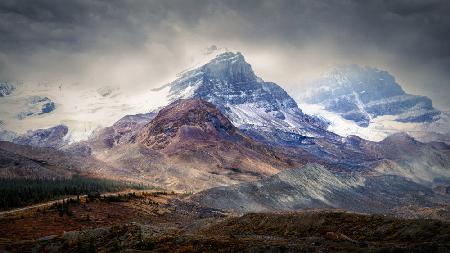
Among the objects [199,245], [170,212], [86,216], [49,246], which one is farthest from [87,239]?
[170,212]

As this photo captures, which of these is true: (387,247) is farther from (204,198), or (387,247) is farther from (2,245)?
(204,198)

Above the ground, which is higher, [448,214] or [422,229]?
[422,229]

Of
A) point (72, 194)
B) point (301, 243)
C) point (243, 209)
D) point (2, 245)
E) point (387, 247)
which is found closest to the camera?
point (387, 247)

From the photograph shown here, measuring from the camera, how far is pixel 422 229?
43781 mm

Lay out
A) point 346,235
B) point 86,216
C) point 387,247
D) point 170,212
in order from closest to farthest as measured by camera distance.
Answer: point 387,247
point 346,235
point 86,216
point 170,212

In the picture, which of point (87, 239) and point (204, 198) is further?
point (204, 198)

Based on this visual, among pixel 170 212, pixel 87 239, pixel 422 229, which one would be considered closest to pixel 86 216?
pixel 170 212

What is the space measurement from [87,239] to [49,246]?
5330 mm

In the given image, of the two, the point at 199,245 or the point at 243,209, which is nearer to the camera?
the point at 199,245

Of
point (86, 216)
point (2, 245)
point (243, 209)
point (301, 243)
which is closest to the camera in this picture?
point (301, 243)

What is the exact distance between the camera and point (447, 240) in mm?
39188

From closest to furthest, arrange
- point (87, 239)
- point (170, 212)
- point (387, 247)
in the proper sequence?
point (387, 247) → point (87, 239) → point (170, 212)

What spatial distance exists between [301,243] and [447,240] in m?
11.8

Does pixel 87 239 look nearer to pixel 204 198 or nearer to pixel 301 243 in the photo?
pixel 301 243
